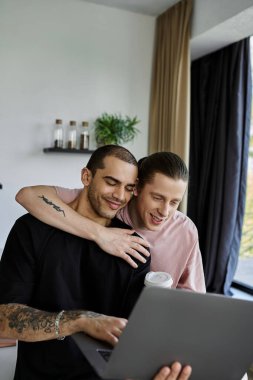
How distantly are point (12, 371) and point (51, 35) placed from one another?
2771 millimetres

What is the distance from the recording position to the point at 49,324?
3.68ft

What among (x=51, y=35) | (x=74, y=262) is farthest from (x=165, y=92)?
(x=74, y=262)

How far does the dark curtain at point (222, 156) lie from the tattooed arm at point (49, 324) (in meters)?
2.47

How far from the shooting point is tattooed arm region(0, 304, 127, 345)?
104cm

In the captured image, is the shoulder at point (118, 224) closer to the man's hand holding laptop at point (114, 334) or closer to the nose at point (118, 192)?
the nose at point (118, 192)

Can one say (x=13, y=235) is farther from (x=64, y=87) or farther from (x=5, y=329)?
(x=64, y=87)

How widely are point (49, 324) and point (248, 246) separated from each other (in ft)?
9.08

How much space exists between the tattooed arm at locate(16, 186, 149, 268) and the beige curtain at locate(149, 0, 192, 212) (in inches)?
80.8

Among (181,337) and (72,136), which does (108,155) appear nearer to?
(181,337)

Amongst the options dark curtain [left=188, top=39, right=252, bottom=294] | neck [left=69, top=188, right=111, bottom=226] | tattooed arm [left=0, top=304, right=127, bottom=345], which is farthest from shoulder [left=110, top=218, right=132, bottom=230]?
dark curtain [left=188, top=39, right=252, bottom=294]

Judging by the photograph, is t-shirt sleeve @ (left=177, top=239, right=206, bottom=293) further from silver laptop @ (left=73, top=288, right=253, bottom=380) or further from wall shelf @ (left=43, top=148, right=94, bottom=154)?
wall shelf @ (left=43, top=148, right=94, bottom=154)

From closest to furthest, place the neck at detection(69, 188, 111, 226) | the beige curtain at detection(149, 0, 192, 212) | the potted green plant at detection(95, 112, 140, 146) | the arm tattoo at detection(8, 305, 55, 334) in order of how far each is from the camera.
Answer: the arm tattoo at detection(8, 305, 55, 334)
the neck at detection(69, 188, 111, 226)
the beige curtain at detection(149, 0, 192, 212)
the potted green plant at detection(95, 112, 140, 146)

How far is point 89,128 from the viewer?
3.67 m

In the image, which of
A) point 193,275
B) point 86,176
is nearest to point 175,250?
point 193,275
